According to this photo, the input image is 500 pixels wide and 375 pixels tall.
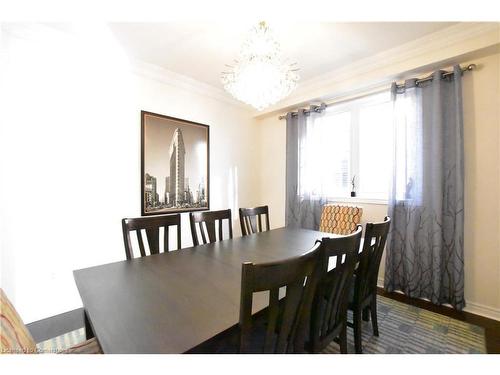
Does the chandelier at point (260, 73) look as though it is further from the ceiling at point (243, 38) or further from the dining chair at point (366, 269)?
the dining chair at point (366, 269)

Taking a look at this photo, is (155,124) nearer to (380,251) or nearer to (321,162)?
(321,162)

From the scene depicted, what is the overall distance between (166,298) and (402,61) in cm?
292

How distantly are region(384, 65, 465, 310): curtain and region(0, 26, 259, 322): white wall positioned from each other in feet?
9.19

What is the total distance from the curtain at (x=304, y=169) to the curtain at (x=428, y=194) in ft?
3.01

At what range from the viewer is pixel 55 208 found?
2.08 metres

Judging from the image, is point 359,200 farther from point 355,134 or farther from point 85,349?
point 85,349

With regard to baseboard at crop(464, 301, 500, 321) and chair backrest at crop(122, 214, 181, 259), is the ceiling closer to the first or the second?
chair backrest at crop(122, 214, 181, 259)

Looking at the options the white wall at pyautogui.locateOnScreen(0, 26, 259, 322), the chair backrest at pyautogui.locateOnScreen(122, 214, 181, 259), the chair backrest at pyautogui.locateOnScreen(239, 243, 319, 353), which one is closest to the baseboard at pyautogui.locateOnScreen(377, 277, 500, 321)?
the chair backrest at pyautogui.locateOnScreen(239, 243, 319, 353)

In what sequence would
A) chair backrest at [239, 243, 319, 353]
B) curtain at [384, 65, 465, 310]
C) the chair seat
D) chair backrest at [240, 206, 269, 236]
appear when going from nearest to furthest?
chair backrest at [239, 243, 319, 353] → the chair seat → curtain at [384, 65, 465, 310] → chair backrest at [240, 206, 269, 236]

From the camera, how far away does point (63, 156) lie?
2119 millimetres

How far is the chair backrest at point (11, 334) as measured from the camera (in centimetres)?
72

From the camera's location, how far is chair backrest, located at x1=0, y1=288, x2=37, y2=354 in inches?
28.3

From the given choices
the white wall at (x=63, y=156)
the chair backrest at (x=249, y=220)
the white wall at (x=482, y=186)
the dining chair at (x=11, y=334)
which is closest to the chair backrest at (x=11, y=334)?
the dining chair at (x=11, y=334)

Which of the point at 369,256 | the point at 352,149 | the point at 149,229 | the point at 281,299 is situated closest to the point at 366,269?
the point at 369,256
